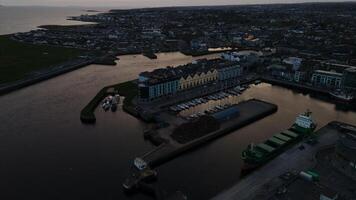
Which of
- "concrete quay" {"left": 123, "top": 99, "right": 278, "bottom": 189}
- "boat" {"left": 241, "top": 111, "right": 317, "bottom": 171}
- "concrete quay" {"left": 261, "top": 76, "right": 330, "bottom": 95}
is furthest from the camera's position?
"concrete quay" {"left": 261, "top": 76, "right": 330, "bottom": 95}

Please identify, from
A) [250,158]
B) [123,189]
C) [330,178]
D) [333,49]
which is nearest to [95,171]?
[123,189]

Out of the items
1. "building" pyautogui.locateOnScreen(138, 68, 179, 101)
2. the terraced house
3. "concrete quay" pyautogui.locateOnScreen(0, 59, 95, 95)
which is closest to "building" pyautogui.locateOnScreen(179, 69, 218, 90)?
the terraced house

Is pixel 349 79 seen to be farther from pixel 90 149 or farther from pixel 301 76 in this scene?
pixel 90 149

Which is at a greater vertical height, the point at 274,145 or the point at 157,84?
the point at 157,84

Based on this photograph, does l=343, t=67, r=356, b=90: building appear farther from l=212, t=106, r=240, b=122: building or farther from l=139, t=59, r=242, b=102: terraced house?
l=212, t=106, r=240, b=122: building

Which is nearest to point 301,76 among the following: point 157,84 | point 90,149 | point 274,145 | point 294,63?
point 294,63

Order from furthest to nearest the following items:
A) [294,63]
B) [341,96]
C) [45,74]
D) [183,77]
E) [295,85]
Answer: [294,63] < [45,74] < [295,85] < [183,77] < [341,96]
